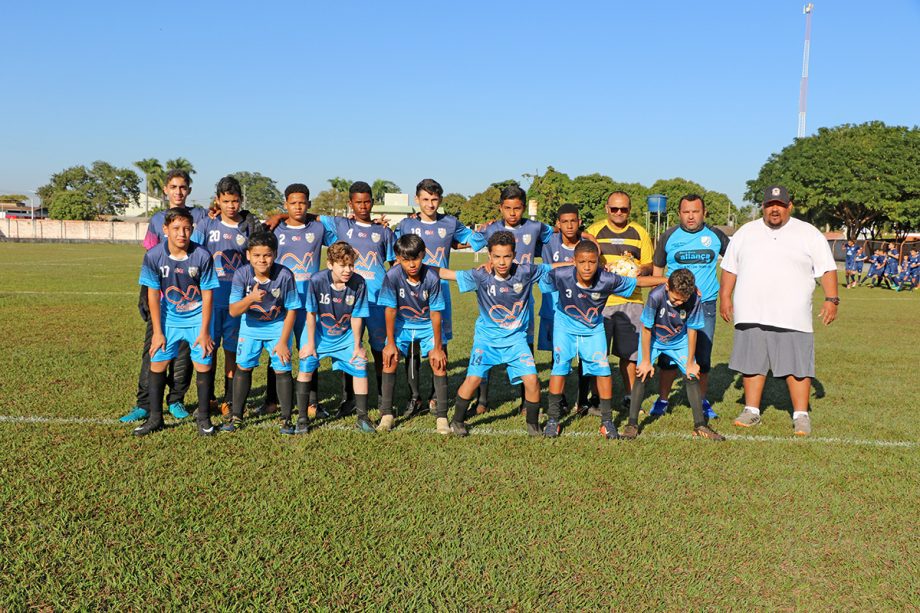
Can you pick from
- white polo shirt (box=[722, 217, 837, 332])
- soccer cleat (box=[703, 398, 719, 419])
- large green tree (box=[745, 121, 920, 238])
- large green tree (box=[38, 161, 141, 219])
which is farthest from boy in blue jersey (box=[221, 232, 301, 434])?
large green tree (box=[38, 161, 141, 219])

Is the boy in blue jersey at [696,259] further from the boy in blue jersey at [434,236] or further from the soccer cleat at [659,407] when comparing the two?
the boy in blue jersey at [434,236]

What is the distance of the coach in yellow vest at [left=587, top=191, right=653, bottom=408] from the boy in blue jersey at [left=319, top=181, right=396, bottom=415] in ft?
6.53

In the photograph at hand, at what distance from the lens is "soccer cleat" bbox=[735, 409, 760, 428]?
5.72 meters

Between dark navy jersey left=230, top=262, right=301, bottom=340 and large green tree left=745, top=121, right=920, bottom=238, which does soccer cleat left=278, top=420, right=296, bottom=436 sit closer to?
dark navy jersey left=230, top=262, right=301, bottom=340

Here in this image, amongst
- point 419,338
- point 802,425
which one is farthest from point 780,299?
point 419,338

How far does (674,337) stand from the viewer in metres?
5.48

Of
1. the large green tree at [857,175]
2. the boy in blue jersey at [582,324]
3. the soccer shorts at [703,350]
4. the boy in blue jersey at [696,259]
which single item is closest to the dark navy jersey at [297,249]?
the boy in blue jersey at [582,324]

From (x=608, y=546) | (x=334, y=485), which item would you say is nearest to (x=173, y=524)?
(x=334, y=485)

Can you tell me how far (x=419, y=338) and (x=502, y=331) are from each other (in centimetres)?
82

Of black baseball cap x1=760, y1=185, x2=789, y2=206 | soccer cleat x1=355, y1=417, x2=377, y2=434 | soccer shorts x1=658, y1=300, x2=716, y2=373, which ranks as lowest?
soccer cleat x1=355, y1=417, x2=377, y2=434

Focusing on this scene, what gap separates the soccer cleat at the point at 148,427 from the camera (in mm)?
4938

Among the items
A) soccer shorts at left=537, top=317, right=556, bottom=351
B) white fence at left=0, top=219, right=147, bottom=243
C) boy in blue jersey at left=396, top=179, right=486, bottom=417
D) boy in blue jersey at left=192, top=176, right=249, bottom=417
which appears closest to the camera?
boy in blue jersey at left=192, top=176, right=249, bottom=417

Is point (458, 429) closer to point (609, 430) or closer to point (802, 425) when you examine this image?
point (609, 430)

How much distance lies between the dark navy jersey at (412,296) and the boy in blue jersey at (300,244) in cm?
72
